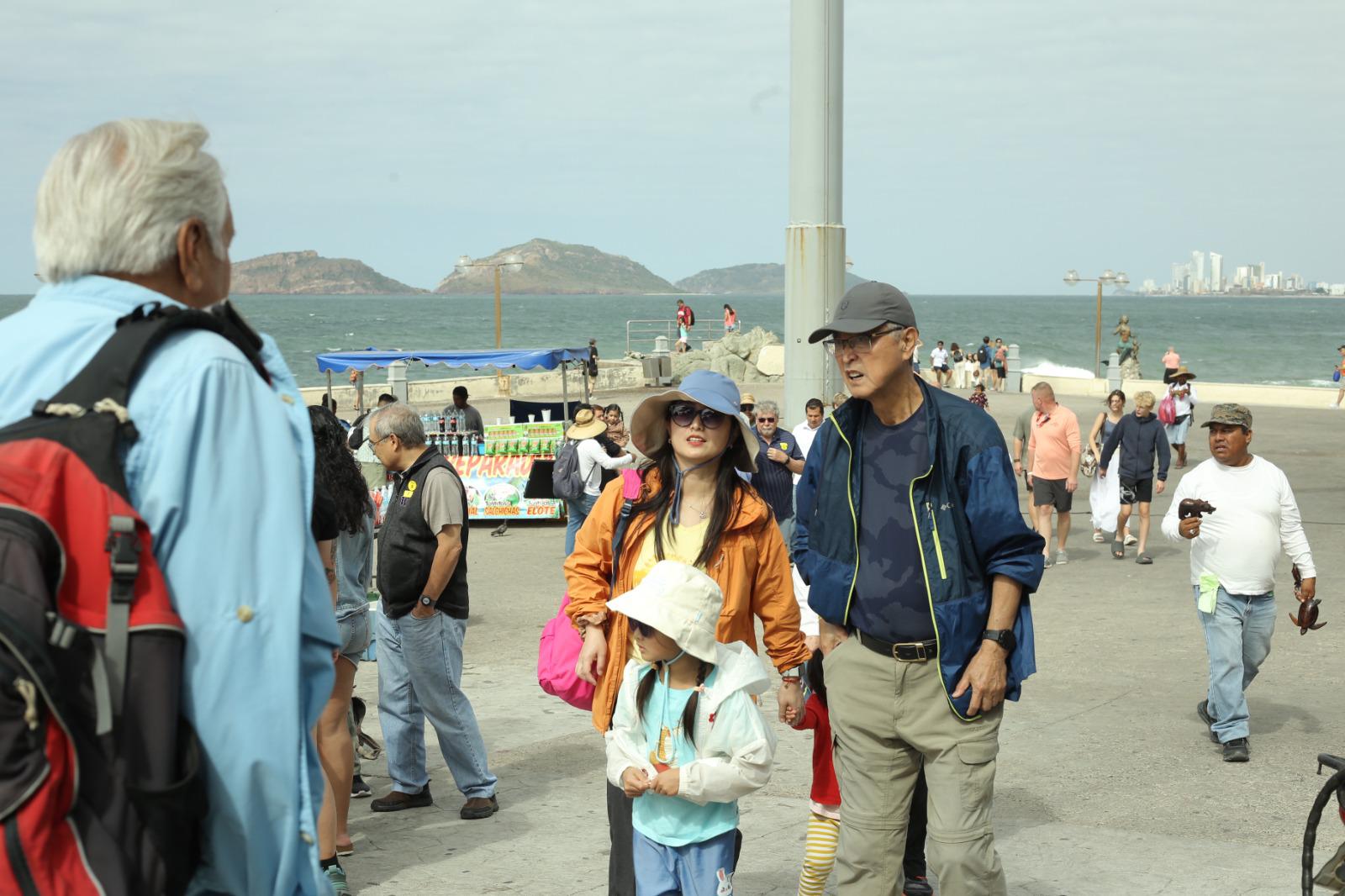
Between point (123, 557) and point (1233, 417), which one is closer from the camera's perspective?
point (123, 557)

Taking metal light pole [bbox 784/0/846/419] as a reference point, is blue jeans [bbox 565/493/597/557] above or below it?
below

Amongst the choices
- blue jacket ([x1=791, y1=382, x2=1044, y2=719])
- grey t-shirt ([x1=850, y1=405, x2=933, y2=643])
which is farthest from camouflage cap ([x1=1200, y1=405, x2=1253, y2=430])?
grey t-shirt ([x1=850, y1=405, x2=933, y2=643])

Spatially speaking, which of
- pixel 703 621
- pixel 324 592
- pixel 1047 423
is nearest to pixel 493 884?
pixel 703 621

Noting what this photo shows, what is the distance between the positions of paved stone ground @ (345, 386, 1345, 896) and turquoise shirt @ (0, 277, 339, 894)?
12.2 feet

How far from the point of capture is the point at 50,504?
176 cm

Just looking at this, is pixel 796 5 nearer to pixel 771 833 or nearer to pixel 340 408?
pixel 771 833

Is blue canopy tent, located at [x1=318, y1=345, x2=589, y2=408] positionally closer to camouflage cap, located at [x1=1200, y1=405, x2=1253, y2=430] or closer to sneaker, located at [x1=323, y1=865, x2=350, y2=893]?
camouflage cap, located at [x1=1200, y1=405, x2=1253, y2=430]

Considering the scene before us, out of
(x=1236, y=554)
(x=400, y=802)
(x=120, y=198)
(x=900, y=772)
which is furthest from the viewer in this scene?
(x=1236, y=554)

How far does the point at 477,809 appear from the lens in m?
6.56

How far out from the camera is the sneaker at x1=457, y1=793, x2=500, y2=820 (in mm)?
6562

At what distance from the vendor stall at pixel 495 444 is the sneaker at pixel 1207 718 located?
9.01 m

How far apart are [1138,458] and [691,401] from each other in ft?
36.8

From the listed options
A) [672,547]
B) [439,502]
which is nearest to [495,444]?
[439,502]

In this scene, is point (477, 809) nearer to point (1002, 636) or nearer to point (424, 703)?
point (424, 703)
